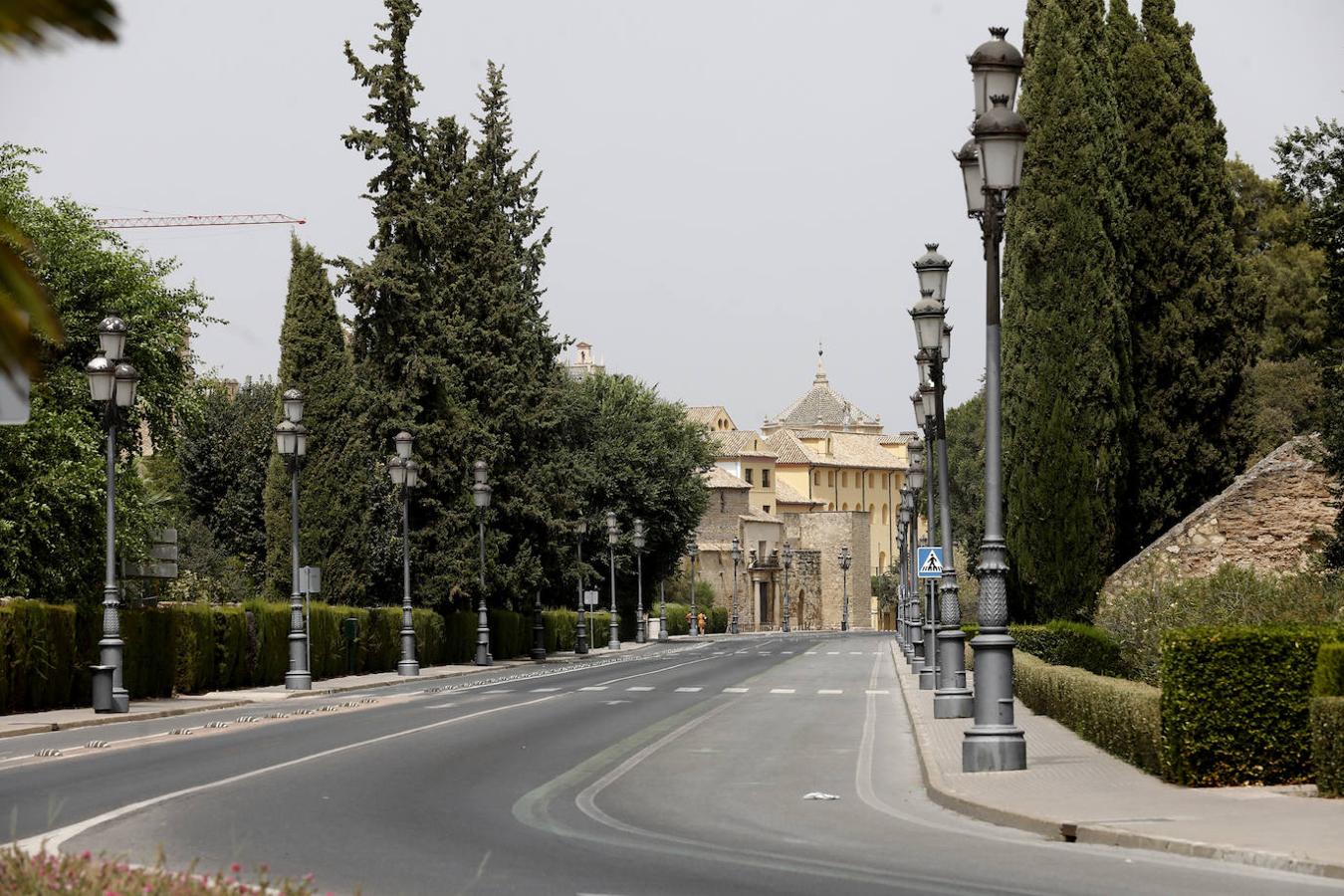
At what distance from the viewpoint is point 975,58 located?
17391mm

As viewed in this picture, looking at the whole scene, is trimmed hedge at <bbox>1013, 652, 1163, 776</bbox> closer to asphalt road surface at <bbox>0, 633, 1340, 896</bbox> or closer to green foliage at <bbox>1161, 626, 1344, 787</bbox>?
green foliage at <bbox>1161, 626, 1344, 787</bbox>

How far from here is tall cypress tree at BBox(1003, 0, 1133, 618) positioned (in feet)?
120

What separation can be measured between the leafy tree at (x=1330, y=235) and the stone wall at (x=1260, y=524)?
199 cm

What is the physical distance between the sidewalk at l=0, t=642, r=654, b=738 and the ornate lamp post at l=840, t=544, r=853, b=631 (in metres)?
95.6

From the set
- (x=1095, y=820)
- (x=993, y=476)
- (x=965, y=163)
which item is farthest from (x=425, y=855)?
(x=965, y=163)

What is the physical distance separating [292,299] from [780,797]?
52293mm

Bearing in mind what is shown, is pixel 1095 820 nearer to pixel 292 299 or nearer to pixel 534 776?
pixel 534 776

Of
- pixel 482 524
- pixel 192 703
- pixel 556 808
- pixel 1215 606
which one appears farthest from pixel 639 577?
pixel 556 808

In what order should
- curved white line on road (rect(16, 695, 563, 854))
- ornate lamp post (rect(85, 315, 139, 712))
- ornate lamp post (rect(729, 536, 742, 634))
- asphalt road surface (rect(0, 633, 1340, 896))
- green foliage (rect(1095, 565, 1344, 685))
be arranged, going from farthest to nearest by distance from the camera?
1. ornate lamp post (rect(729, 536, 742, 634))
2. ornate lamp post (rect(85, 315, 139, 712))
3. green foliage (rect(1095, 565, 1344, 685))
4. curved white line on road (rect(16, 695, 563, 854))
5. asphalt road surface (rect(0, 633, 1340, 896))

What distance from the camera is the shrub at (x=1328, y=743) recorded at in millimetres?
12922

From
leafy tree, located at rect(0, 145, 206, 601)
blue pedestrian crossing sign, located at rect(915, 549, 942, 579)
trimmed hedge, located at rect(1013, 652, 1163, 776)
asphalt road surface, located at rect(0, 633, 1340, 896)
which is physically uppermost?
leafy tree, located at rect(0, 145, 206, 601)

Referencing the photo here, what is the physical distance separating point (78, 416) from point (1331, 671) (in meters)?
41.5

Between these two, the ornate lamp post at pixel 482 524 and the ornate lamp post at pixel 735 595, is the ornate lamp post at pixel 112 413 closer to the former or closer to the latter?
the ornate lamp post at pixel 482 524

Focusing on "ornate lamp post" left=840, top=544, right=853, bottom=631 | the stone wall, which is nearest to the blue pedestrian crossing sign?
the stone wall
